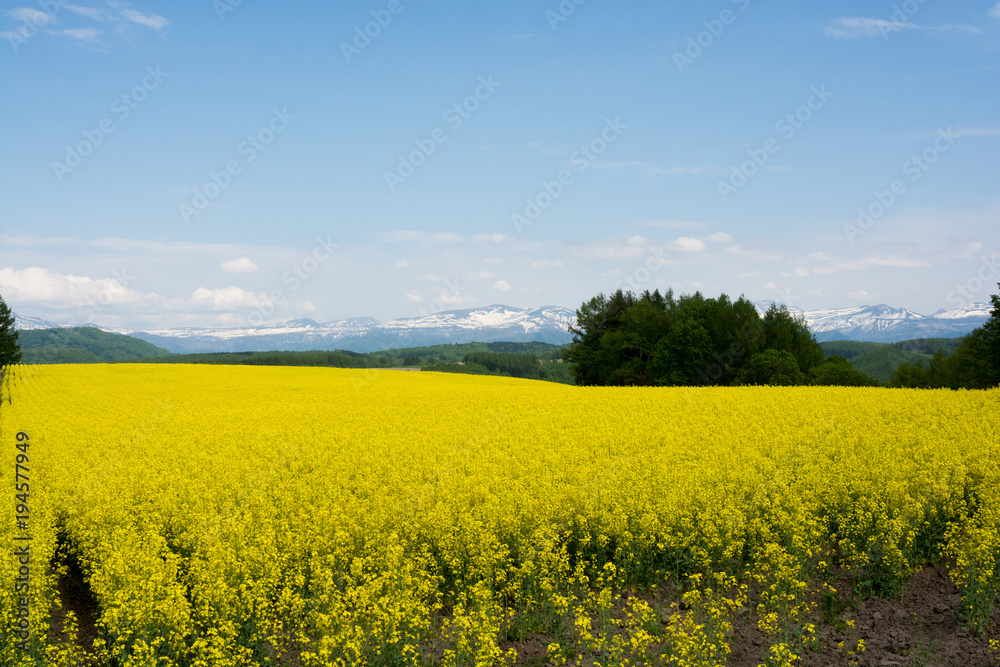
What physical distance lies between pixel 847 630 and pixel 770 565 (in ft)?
4.88

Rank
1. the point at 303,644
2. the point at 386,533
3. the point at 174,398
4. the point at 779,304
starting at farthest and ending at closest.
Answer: the point at 779,304 → the point at 174,398 → the point at 386,533 → the point at 303,644

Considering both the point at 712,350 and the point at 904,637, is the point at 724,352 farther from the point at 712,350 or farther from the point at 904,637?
the point at 904,637

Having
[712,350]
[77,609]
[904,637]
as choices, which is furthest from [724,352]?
[77,609]

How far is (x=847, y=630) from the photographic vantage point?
821cm

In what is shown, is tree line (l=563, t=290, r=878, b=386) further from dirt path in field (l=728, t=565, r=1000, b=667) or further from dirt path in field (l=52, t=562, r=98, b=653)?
dirt path in field (l=52, t=562, r=98, b=653)

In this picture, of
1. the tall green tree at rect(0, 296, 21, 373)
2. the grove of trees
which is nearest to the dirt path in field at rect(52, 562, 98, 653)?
the grove of trees

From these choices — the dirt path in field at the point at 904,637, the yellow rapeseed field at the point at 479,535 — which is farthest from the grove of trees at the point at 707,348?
the dirt path in field at the point at 904,637

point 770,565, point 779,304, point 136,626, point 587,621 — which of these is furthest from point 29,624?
point 779,304

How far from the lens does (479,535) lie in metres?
10.1

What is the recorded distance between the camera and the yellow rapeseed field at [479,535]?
766 cm

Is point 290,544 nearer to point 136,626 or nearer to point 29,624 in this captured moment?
point 136,626

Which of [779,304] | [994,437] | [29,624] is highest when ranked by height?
[779,304]

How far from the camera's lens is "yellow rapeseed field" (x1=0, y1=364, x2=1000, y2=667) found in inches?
301

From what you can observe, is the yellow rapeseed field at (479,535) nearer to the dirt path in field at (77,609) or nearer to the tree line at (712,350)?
the dirt path in field at (77,609)
